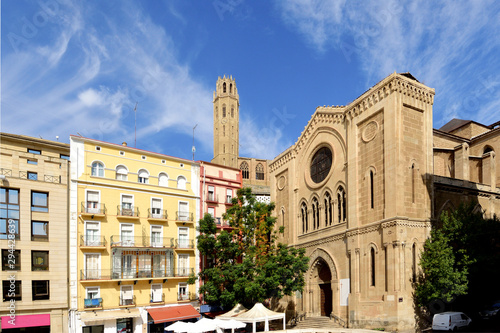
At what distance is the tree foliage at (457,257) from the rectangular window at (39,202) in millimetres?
25964

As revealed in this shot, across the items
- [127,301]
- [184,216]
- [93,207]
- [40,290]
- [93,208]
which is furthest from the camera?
[184,216]

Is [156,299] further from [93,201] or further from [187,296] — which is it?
[93,201]

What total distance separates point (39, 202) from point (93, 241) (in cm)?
470

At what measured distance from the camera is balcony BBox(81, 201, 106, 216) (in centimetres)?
3225

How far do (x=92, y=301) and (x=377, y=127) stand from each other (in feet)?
78.0

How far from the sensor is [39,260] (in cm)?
3019

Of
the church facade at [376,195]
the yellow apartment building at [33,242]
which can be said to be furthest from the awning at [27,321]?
the church facade at [376,195]

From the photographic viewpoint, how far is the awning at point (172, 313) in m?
32.5

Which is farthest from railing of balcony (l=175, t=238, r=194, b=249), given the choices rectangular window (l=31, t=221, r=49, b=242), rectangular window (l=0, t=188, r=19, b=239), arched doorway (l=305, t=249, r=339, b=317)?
rectangular window (l=0, t=188, r=19, b=239)

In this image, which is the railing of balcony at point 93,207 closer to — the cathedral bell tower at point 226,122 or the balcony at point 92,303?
the balcony at point 92,303

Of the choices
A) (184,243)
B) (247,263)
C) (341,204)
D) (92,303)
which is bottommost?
(92,303)

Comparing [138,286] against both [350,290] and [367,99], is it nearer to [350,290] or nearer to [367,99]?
[350,290]

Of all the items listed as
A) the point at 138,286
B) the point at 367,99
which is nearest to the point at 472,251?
the point at 367,99

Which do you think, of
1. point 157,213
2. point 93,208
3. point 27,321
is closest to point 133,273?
point 157,213
